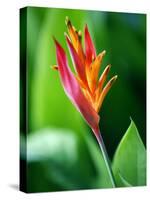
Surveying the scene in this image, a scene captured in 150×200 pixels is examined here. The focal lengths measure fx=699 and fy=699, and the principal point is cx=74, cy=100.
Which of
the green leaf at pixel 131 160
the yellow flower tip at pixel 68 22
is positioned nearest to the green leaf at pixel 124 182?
the green leaf at pixel 131 160

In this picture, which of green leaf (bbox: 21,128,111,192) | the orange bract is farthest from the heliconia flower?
green leaf (bbox: 21,128,111,192)

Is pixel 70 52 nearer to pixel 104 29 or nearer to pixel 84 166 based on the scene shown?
pixel 104 29

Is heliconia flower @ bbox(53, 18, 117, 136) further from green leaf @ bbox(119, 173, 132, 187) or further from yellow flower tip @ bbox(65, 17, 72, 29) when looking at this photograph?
green leaf @ bbox(119, 173, 132, 187)

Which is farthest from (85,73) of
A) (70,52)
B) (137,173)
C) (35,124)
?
(137,173)

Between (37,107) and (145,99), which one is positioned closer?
(37,107)

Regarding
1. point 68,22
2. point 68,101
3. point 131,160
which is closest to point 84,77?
point 68,101

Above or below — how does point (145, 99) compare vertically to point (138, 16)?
below

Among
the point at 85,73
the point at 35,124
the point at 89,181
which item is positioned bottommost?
the point at 89,181
